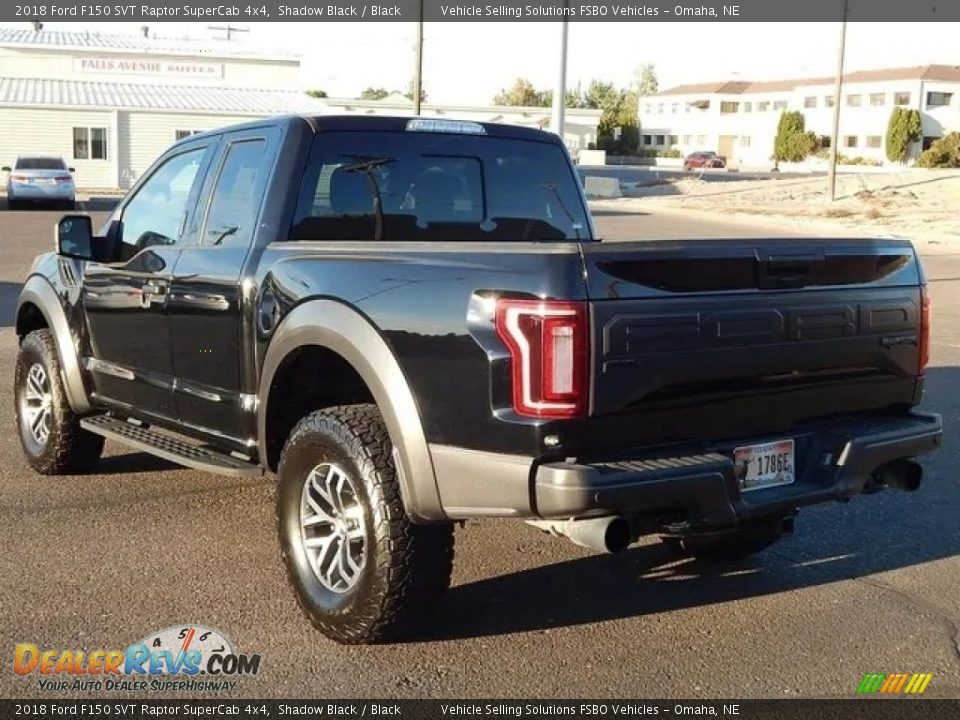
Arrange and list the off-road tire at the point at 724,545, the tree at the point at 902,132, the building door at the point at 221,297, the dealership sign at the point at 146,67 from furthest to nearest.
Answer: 1. the tree at the point at 902,132
2. the dealership sign at the point at 146,67
3. the off-road tire at the point at 724,545
4. the building door at the point at 221,297

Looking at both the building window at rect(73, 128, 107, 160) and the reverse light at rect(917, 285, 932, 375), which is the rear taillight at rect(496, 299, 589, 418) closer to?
the reverse light at rect(917, 285, 932, 375)

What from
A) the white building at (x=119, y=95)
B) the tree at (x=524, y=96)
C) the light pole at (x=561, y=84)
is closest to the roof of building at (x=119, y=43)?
the white building at (x=119, y=95)

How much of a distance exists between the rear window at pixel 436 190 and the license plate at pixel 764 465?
75.3 inches

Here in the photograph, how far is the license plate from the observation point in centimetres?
413

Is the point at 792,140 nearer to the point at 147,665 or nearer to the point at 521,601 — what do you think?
the point at 521,601

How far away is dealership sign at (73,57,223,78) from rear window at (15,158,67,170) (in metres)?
16.9

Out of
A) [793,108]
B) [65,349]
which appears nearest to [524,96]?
[793,108]

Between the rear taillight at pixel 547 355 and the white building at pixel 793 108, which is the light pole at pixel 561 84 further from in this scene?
the white building at pixel 793 108

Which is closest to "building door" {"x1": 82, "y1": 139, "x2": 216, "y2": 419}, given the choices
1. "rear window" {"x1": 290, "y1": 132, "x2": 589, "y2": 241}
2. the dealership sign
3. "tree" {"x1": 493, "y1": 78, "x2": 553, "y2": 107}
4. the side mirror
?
the side mirror

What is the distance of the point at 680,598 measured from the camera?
196 inches

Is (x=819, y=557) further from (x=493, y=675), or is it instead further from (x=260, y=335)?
(x=260, y=335)

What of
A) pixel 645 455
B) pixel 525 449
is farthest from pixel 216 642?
pixel 645 455

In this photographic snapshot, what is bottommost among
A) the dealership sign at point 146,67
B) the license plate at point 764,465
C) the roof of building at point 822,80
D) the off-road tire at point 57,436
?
the off-road tire at point 57,436

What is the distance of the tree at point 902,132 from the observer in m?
75.1
